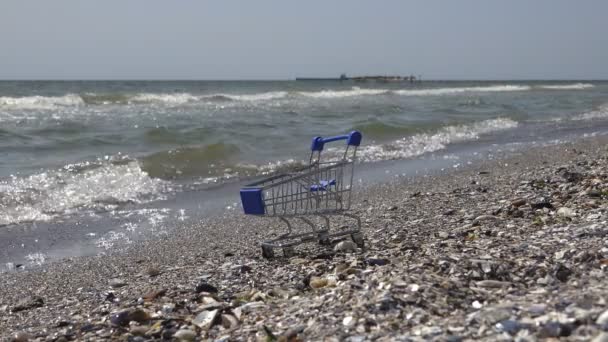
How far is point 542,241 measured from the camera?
504 cm

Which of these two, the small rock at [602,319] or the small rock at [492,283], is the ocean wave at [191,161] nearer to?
the small rock at [492,283]

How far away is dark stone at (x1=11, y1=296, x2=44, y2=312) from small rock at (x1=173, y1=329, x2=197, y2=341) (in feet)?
6.58

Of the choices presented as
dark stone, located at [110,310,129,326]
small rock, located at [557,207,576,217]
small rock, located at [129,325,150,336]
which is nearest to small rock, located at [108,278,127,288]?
dark stone, located at [110,310,129,326]

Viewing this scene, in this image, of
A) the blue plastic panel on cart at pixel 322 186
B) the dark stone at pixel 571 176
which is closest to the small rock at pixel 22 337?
the blue plastic panel on cart at pixel 322 186

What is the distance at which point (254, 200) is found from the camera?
6113mm

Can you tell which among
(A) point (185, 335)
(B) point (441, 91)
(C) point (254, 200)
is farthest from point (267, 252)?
(B) point (441, 91)

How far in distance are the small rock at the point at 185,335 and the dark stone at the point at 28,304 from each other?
6.58ft

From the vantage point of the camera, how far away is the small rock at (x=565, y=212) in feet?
20.9

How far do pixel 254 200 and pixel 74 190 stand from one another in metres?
6.45

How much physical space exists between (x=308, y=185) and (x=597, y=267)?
9.30 feet

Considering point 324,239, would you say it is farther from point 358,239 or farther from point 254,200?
point 254,200

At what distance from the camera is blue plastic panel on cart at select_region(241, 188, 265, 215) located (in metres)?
6.09

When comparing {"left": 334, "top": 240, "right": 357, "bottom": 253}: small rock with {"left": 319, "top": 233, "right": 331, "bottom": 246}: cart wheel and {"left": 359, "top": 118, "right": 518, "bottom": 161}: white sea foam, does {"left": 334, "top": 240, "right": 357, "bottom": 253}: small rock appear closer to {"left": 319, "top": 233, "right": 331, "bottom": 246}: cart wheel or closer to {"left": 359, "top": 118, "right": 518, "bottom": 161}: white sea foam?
{"left": 319, "top": 233, "right": 331, "bottom": 246}: cart wheel

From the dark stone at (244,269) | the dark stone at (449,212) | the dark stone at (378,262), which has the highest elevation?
the dark stone at (378,262)
